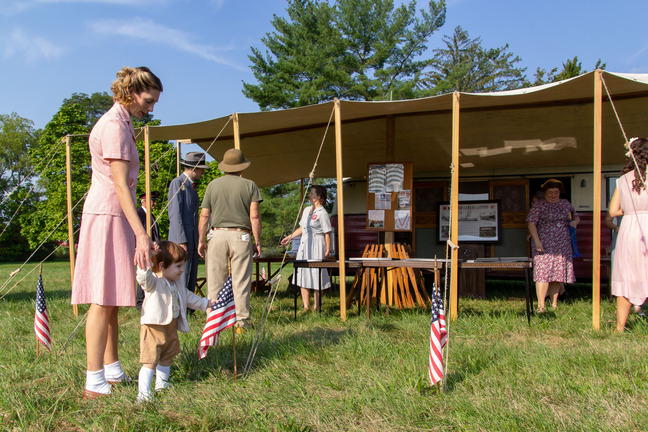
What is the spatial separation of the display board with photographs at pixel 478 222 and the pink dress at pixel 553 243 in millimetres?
2360

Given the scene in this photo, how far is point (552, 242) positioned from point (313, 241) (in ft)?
8.65

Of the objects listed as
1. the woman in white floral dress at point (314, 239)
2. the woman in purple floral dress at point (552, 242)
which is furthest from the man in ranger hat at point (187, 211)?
the woman in purple floral dress at point (552, 242)

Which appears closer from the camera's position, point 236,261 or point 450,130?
point 236,261

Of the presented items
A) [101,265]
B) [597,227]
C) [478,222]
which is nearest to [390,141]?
[478,222]

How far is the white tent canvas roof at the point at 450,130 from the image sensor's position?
5.19m

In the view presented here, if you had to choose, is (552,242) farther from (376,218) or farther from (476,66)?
(476,66)

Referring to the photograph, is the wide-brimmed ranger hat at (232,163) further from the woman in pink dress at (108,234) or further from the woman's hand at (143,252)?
the woman's hand at (143,252)

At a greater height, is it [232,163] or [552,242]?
[232,163]

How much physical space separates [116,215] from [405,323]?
2.78 m

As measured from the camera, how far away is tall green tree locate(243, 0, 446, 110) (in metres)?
23.2

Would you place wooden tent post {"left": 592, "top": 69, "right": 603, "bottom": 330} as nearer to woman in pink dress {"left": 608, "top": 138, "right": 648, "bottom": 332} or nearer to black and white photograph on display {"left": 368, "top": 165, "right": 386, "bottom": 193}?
woman in pink dress {"left": 608, "top": 138, "right": 648, "bottom": 332}

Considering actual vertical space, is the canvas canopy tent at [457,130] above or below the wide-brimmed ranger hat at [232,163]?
above

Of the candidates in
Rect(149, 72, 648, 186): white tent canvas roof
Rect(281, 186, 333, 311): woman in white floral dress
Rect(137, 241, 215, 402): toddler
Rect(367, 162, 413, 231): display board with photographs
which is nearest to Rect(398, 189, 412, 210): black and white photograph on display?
Rect(367, 162, 413, 231): display board with photographs

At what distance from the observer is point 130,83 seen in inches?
109
